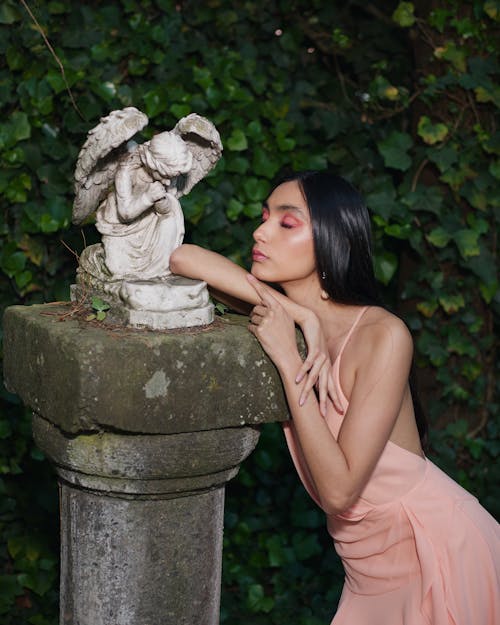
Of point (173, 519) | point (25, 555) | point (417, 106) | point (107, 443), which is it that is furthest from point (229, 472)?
point (417, 106)

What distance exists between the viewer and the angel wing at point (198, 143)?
99.3 inches

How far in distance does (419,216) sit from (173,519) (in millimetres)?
2485

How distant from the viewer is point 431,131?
424 centimetres

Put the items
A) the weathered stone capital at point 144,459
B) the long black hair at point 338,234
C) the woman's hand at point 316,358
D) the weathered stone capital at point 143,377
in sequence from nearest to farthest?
the weathered stone capital at point 143,377 < the weathered stone capital at point 144,459 < the woman's hand at point 316,358 < the long black hair at point 338,234

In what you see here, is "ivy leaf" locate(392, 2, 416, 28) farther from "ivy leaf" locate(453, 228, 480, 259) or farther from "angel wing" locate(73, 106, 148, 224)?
"angel wing" locate(73, 106, 148, 224)

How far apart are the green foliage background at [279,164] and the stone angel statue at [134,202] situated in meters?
1.40

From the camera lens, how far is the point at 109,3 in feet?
13.7

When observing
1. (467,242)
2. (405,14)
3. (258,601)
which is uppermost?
(405,14)

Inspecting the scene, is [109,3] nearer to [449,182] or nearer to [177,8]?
[177,8]

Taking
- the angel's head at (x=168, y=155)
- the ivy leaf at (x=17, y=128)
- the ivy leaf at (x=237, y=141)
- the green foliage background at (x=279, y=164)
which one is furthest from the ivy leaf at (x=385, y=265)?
the angel's head at (x=168, y=155)

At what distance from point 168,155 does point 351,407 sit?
34.5 inches

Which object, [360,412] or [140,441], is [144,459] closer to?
[140,441]

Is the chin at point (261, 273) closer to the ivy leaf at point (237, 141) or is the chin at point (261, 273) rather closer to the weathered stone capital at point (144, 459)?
the weathered stone capital at point (144, 459)

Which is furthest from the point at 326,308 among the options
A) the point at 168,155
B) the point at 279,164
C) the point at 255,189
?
the point at 279,164
